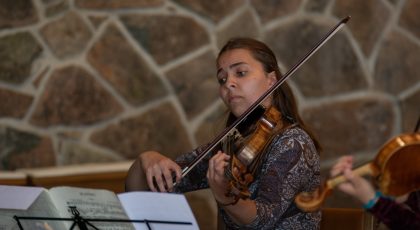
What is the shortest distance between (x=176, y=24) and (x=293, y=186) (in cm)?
188

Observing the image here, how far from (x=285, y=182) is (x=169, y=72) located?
1.82 meters

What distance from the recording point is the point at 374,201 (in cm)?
190

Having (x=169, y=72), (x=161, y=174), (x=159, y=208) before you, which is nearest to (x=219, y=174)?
(x=159, y=208)

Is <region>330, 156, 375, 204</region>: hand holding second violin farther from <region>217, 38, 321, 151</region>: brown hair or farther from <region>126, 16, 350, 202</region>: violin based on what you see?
<region>217, 38, 321, 151</region>: brown hair

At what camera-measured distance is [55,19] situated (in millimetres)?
4082

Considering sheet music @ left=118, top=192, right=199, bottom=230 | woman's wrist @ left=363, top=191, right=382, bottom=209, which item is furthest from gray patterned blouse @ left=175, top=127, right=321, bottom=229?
woman's wrist @ left=363, top=191, right=382, bottom=209

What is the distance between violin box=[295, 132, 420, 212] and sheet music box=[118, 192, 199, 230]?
38 cm

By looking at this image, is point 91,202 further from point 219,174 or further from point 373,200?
point 373,200

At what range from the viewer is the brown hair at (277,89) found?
276cm

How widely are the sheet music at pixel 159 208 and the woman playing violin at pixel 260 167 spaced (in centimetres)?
13

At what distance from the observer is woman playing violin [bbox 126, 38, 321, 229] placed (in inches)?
92.8

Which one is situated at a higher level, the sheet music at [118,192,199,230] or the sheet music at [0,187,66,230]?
the sheet music at [0,187,66,230]

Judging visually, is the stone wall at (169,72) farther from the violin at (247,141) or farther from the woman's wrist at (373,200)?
the woman's wrist at (373,200)

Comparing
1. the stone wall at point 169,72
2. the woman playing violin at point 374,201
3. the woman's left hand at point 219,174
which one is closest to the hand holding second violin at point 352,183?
the woman playing violin at point 374,201
